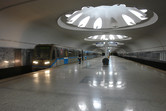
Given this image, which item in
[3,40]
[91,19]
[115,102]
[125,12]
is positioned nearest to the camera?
[115,102]

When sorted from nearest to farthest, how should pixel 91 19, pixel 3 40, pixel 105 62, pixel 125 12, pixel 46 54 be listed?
pixel 3 40, pixel 46 54, pixel 125 12, pixel 91 19, pixel 105 62

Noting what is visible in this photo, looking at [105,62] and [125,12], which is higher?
[125,12]

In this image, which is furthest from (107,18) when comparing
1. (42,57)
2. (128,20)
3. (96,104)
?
(96,104)

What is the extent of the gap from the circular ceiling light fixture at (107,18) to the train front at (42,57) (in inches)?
134

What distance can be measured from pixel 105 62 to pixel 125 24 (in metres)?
5.68

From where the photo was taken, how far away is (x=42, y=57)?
1184 cm

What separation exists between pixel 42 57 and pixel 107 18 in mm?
8915

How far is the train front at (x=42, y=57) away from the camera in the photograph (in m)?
11.7

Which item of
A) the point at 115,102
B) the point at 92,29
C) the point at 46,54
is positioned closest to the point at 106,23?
the point at 92,29

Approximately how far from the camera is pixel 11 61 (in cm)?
1205

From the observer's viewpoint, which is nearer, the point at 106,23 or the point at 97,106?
the point at 97,106

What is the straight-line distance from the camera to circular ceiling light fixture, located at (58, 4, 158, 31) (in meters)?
12.5

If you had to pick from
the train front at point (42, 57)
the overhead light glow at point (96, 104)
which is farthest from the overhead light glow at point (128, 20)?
the overhead light glow at point (96, 104)

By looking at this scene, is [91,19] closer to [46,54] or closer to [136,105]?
[46,54]
